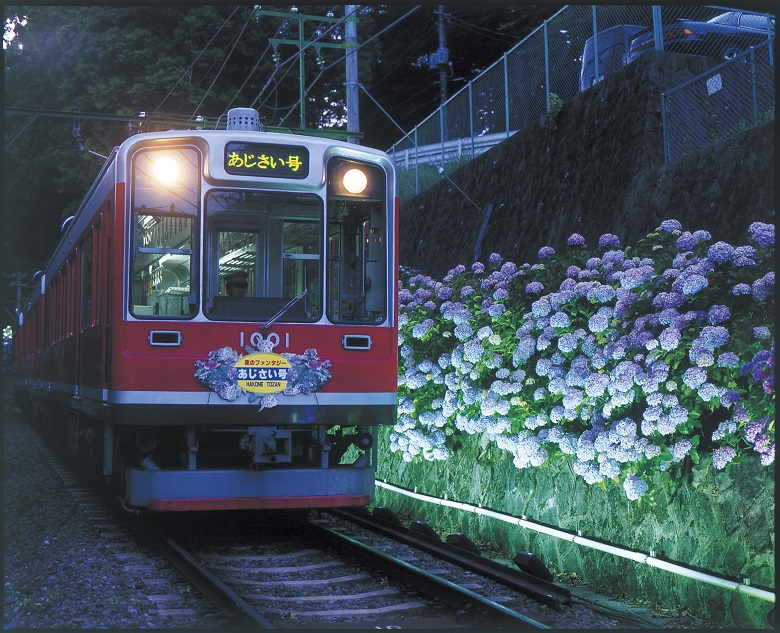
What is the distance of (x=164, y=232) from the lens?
751 centimetres

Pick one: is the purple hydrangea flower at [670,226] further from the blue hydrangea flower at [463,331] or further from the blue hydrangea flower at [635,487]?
the blue hydrangea flower at [635,487]

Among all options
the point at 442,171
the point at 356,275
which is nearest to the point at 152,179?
the point at 356,275

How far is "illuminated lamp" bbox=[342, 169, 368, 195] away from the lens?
7.90 meters

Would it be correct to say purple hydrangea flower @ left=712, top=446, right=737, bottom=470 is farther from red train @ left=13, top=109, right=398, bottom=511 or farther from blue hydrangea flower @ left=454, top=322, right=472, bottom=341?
blue hydrangea flower @ left=454, top=322, right=472, bottom=341

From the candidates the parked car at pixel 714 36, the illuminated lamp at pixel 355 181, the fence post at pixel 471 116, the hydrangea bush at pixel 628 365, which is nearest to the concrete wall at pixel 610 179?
the parked car at pixel 714 36

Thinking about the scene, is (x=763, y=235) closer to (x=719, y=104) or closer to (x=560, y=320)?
(x=560, y=320)

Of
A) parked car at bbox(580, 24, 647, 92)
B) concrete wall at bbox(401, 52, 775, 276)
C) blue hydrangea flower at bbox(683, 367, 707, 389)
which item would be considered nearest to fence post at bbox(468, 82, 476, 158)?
concrete wall at bbox(401, 52, 775, 276)

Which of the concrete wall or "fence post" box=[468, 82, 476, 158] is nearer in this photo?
the concrete wall

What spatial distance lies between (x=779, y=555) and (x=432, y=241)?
14.0 metres

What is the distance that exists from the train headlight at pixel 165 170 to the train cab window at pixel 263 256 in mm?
299

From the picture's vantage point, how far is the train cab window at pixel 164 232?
740 centimetres

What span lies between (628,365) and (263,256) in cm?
278

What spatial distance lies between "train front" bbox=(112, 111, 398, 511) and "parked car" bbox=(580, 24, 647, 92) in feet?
23.1

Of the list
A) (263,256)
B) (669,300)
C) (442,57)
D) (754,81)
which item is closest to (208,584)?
(263,256)
